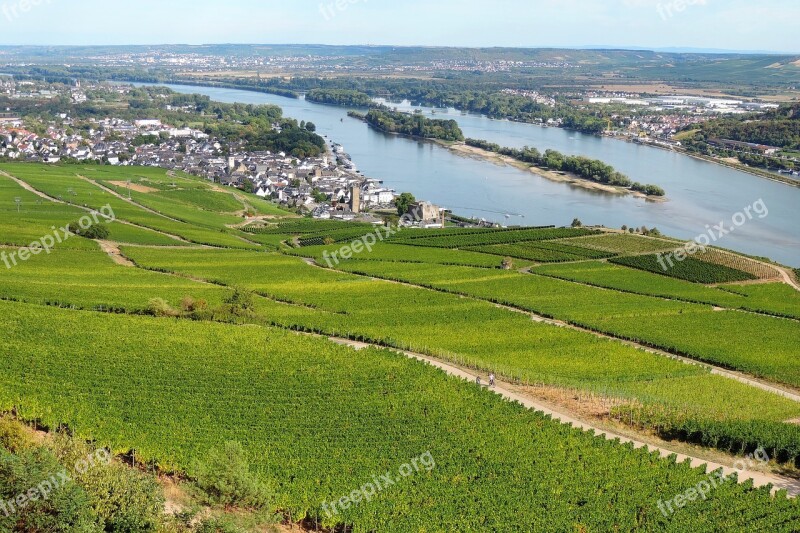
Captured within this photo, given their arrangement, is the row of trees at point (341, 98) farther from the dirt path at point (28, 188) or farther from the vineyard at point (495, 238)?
the vineyard at point (495, 238)

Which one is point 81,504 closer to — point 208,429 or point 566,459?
point 208,429

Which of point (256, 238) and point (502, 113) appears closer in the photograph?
point (256, 238)

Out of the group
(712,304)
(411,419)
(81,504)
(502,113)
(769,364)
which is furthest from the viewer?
(502,113)

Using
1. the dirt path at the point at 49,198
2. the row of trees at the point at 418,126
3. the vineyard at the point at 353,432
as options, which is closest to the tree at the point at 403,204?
the dirt path at the point at 49,198

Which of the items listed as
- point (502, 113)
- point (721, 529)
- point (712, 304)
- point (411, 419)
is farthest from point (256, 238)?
point (502, 113)

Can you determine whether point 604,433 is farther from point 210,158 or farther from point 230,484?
point 210,158

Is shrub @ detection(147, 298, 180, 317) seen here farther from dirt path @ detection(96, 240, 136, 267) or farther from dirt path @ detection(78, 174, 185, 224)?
dirt path @ detection(78, 174, 185, 224)
